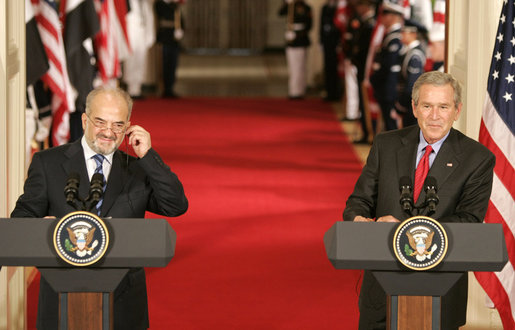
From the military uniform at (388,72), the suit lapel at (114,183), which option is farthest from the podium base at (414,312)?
the military uniform at (388,72)

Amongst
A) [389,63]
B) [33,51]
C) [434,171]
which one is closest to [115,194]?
[434,171]

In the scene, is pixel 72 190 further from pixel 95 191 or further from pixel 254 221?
pixel 254 221

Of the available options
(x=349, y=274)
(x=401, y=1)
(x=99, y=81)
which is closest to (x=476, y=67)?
(x=349, y=274)

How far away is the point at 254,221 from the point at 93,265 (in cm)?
635

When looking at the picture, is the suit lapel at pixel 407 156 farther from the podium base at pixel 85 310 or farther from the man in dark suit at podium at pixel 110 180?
the podium base at pixel 85 310

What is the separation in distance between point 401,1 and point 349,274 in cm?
575

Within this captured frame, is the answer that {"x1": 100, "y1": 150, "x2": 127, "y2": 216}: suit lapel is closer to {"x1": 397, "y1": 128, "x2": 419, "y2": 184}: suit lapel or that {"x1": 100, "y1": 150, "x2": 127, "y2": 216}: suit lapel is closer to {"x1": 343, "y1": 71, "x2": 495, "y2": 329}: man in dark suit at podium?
{"x1": 343, "y1": 71, "x2": 495, "y2": 329}: man in dark suit at podium

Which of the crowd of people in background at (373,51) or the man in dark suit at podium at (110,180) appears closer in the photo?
the man in dark suit at podium at (110,180)

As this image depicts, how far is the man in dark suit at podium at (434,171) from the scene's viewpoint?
181 inches

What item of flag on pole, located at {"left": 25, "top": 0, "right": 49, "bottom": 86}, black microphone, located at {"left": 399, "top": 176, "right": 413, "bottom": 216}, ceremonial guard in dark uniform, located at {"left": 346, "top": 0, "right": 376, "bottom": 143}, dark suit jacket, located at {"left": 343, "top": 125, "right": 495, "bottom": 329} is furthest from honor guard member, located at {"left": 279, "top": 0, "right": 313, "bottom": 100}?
black microphone, located at {"left": 399, "top": 176, "right": 413, "bottom": 216}

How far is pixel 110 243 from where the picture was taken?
4023 mm

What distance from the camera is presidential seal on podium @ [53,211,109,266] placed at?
3.97m

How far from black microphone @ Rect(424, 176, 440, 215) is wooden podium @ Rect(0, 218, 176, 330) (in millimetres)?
1043

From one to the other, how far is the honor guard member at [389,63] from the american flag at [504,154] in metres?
6.84
